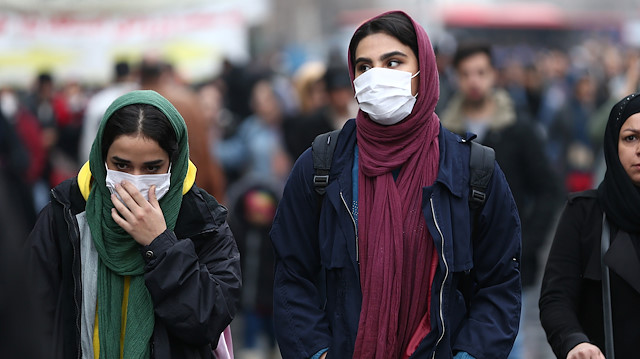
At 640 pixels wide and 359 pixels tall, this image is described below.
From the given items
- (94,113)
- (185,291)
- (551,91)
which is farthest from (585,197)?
(551,91)

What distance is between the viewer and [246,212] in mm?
7934

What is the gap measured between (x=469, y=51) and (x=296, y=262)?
311cm

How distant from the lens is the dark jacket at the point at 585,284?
4.04 meters

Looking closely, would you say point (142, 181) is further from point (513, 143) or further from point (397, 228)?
point (513, 143)

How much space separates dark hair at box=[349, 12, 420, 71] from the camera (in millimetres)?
3848

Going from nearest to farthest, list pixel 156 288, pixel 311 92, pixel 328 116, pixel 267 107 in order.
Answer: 1. pixel 156 288
2. pixel 328 116
3. pixel 267 107
4. pixel 311 92

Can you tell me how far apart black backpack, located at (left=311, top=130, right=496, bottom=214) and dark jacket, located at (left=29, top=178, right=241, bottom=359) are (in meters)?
0.49

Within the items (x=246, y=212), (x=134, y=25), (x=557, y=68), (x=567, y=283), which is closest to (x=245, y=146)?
(x=246, y=212)

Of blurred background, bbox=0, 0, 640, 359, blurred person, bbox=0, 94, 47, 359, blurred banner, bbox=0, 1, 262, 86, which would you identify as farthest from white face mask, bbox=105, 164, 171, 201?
blurred banner, bbox=0, 1, 262, 86

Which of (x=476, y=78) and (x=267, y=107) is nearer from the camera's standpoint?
(x=476, y=78)

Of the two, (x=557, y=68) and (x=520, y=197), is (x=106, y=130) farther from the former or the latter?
(x=557, y=68)

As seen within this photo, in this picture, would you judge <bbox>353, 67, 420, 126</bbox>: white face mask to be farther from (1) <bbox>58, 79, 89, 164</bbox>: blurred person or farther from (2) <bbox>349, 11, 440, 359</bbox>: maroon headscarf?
(1) <bbox>58, 79, 89, 164</bbox>: blurred person

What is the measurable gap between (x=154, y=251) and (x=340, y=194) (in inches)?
26.2

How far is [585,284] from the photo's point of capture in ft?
13.9
